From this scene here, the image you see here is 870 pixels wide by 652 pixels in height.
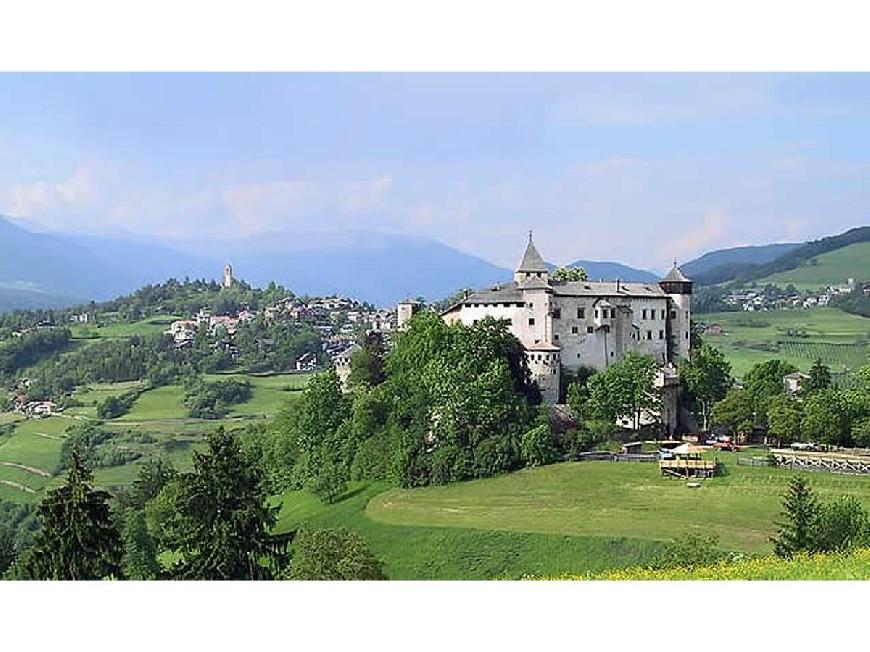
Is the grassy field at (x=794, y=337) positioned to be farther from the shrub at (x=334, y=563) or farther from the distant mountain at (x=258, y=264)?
the shrub at (x=334, y=563)

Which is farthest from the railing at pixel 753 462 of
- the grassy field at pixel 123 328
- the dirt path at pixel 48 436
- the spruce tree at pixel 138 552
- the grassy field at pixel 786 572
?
the grassy field at pixel 123 328

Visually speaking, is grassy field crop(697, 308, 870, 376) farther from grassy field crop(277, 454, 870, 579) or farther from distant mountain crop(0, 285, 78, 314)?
distant mountain crop(0, 285, 78, 314)

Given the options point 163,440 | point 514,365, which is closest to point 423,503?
point 514,365

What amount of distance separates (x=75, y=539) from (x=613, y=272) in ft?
53.2

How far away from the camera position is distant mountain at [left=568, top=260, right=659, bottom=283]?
24.0 meters

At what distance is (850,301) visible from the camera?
124ft

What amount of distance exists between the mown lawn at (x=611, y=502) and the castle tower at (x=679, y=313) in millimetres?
4864

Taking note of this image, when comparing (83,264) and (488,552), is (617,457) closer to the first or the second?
(488,552)

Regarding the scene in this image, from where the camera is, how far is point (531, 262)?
2308cm

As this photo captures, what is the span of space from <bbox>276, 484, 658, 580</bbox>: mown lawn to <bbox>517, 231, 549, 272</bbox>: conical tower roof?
7357mm

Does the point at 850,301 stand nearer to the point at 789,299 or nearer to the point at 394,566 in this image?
the point at 789,299

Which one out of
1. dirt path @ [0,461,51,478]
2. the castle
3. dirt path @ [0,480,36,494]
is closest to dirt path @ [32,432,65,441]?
dirt path @ [0,461,51,478]

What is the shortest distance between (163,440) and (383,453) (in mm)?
13523
